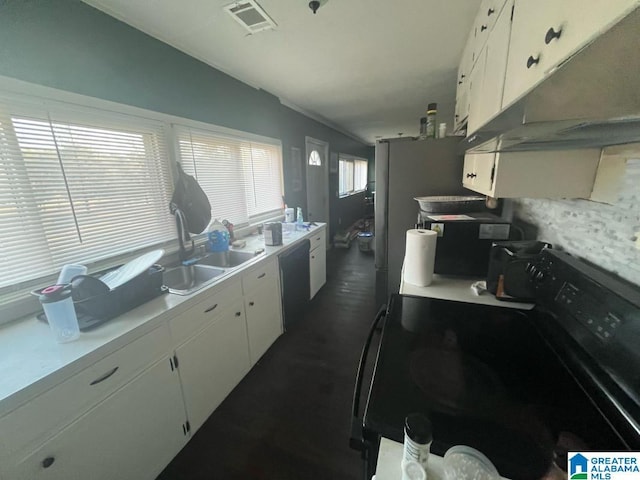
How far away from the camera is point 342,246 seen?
17.1 feet

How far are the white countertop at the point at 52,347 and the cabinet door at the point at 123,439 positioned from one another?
20 cm

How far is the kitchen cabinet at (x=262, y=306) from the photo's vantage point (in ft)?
6.08

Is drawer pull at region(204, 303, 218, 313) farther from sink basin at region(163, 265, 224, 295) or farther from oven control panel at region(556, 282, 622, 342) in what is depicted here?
oven control panel at region(556, 282, 622, 342)

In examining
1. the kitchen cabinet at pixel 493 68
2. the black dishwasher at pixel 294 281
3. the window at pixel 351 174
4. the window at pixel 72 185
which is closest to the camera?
the kitchen cabinet at pixel 493 68

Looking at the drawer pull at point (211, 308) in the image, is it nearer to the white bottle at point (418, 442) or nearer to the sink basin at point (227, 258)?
the sink basin at point (227, 258)

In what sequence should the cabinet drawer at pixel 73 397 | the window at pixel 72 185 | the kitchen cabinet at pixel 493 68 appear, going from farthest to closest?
1. the window at pixel 72 185
2. the kitchen cabinet at pixel 493 68
3. the cabinet drawer at pixel 73 397

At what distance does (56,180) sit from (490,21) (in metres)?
2.30

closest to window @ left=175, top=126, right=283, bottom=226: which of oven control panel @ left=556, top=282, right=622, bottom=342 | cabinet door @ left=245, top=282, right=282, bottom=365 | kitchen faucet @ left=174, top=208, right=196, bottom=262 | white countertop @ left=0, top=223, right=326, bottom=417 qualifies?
kitchen faucet @ left=174, top=208, right=196, bottom=262

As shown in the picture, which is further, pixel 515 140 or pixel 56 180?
pixel 56 180

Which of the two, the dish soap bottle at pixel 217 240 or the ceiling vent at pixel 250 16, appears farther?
the dish soap bottle at pixel 217 240

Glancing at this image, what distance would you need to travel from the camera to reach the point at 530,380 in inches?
26.8

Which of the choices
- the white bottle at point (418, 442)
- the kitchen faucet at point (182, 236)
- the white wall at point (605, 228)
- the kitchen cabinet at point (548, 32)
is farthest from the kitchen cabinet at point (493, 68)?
the kitchen faucet at point (182, 236)

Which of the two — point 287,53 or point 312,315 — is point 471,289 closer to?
point 312,315

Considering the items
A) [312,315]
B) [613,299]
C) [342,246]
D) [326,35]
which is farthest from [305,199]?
[613,299]
